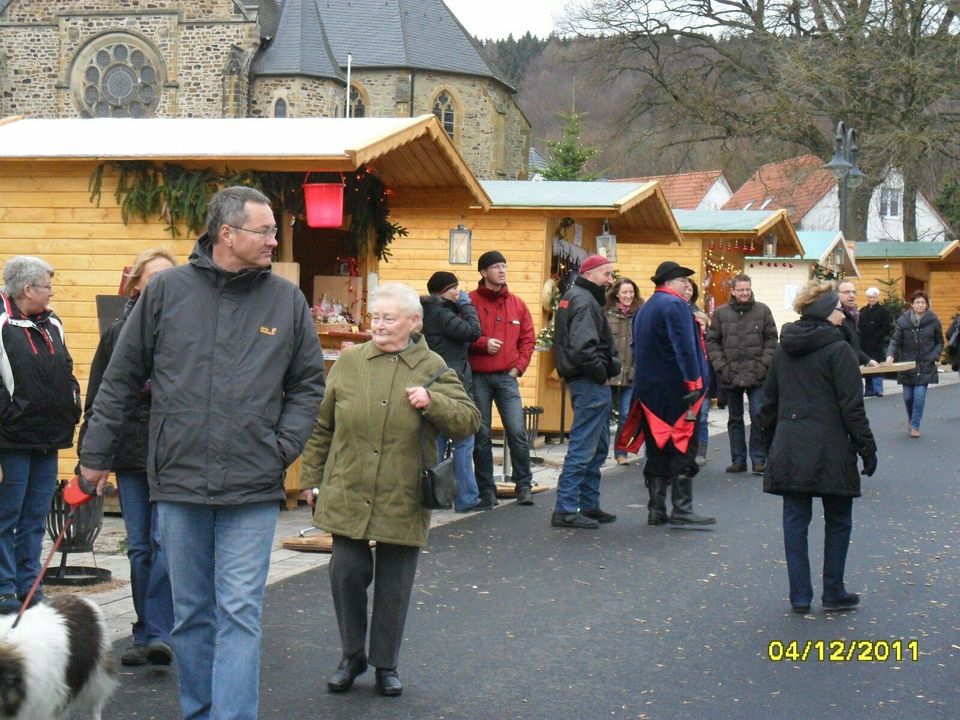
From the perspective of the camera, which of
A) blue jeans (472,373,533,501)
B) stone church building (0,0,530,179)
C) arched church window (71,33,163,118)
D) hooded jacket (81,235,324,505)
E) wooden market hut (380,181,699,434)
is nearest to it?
hooded jacket (81,235,324,505)

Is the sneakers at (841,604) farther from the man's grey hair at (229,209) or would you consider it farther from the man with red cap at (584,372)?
the man's grey hair at (229,209)

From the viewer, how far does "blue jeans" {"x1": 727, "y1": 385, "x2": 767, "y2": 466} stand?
522 inches

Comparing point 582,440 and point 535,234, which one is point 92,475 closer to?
point 582,440

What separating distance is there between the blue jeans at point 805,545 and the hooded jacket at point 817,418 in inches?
4.5

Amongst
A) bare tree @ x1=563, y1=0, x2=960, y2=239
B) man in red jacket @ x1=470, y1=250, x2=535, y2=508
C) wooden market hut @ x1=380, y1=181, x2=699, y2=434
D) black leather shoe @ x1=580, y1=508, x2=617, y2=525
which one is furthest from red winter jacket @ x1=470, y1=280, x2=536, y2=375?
bare tree @ x1=563, y1=0, x2=960, y2=239

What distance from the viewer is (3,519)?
663 centimetres

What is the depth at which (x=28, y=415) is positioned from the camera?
660 centimetres

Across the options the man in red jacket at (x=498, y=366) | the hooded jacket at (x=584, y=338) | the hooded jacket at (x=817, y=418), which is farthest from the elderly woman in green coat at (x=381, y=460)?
the man in red jacket at (x=498, y=366)

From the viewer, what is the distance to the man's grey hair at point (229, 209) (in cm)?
446

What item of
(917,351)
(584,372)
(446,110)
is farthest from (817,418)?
(446,110)

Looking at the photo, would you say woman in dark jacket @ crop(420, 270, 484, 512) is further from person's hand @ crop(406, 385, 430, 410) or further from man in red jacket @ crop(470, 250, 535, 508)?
person's hand @ crop(406, 385, 430, 410)

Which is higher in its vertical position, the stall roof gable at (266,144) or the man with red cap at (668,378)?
the stall roof gable at (266,144)

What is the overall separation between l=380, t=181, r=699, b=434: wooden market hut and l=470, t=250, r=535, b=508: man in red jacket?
3.76 m
